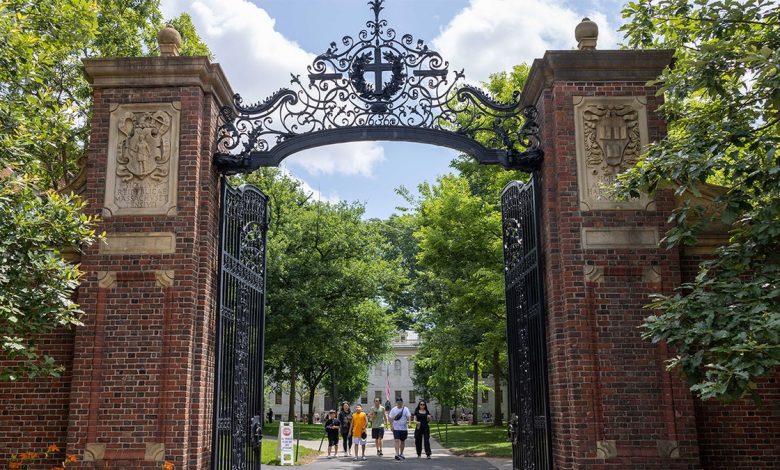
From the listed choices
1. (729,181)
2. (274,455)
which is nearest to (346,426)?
(274,455)

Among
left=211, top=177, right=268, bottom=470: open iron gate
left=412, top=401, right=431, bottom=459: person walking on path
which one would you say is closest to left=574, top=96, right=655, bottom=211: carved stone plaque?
left=211, top=177, right=268, bottom=470: open iron gate

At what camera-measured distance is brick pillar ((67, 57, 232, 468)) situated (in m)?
8.07

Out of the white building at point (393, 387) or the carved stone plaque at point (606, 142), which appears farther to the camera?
the white building at point (393, 387)

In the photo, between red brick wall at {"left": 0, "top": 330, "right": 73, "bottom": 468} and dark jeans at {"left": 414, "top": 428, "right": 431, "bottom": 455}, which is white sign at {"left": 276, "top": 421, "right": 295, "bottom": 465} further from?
red brick wall at {"left": 0, "top": 330, "right": 73, "bottom": 468}

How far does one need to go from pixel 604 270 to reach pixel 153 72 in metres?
5.91

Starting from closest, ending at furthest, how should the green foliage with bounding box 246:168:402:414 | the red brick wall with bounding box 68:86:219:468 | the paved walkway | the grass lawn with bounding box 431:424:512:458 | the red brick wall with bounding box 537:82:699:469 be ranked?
1. the red brick wall with bounding box 537:82:699:469
2. the red brick wall with bounding box 68:86:219:468
3. the paved walkway
4. the grass lawn with bounding box 431:424:512:458
5. the green foliage with bounding box 246:168:402:414

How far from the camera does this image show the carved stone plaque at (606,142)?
334 inches

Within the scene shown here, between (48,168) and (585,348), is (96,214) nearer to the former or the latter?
(585,348)

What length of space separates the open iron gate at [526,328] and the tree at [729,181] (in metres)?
1.94

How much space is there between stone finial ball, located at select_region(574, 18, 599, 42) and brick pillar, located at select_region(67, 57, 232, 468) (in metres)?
4.54

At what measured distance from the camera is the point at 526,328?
950cm

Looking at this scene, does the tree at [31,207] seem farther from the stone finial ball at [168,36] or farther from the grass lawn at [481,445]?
the grass lawn at [481,445]

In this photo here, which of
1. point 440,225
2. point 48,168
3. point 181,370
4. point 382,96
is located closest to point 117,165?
point 181,370

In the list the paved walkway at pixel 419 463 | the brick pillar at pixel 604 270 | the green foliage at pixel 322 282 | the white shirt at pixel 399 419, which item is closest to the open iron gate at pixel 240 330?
the brick pillar at pixel 604 270
